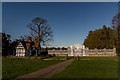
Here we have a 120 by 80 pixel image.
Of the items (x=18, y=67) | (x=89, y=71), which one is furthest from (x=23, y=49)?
(x=89, y=71)

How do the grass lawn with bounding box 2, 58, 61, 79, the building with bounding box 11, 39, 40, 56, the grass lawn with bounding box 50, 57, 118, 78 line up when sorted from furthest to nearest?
the building with bounding box 11, 39, 40, 56, the grass lawn with bounding box 2, 58, 61, 79, the grass lawn with bounding box 50, 57, 118, 78

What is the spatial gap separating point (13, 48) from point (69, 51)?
18.3m

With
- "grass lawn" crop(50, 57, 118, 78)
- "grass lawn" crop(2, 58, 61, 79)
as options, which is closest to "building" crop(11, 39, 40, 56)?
"grass lawn" crop(2, 58, 61, 79)

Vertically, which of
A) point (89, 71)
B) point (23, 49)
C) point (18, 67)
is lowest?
point (18, 67)

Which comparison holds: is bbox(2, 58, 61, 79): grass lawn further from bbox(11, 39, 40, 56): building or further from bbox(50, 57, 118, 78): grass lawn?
bbox(11, 39, 40, 56): building

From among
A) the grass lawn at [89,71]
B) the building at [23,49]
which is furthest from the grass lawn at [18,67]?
the building at [23,49]

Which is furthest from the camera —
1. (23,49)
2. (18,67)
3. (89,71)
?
(23,49)

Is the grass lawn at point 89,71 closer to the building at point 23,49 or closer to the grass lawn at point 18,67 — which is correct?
the grass lawn at point 18,67

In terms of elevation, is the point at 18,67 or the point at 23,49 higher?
the point at 23,49

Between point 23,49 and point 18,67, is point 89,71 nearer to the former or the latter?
point 18,67

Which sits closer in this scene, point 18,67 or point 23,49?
point 18,67

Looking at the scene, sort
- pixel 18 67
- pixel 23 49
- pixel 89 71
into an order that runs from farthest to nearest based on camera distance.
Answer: pixel 23 49
pixel 18 67
pixel 89 71

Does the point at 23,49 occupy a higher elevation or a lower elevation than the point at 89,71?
higher

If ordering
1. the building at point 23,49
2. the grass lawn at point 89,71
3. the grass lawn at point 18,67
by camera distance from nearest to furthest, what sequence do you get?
the grass lawn at point 89,71
the grass lawn at point 18,67
the building at point 23,49
